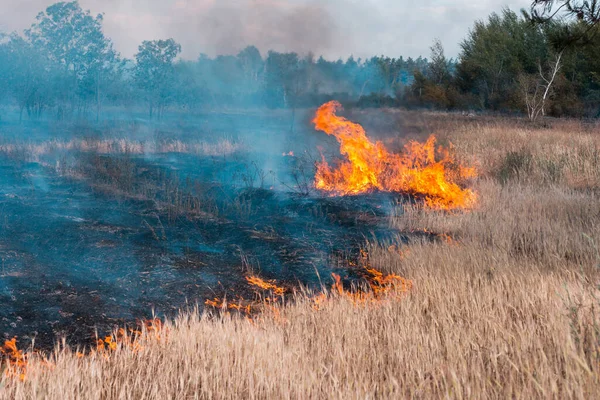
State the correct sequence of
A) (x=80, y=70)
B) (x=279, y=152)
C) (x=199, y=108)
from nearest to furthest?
(x=279, y=152)
(x=80, y=70)
(x=199, y=108)

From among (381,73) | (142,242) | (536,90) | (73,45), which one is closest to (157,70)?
(73,45)

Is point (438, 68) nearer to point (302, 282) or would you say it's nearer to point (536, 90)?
point (536, 90)

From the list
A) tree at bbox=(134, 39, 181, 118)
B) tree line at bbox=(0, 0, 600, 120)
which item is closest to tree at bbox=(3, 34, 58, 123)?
tree line at bbox=(0, 0, 600, 120)

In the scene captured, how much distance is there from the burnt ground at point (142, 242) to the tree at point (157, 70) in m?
28.0

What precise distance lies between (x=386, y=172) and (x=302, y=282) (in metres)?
5.64

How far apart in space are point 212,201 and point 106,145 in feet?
30.6

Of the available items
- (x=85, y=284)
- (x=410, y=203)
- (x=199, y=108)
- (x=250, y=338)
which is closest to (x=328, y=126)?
(x=410, y=203)

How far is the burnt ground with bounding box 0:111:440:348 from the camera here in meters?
5.48

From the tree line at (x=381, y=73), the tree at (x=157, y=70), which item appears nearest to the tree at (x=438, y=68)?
the tree line at (x=381, y=73)

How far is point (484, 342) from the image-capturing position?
370 centimetres

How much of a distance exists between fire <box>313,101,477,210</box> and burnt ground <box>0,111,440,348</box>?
0.64 meters

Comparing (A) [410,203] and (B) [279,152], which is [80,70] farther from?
(A) [410,203]

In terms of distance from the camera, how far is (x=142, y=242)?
775 centimetres

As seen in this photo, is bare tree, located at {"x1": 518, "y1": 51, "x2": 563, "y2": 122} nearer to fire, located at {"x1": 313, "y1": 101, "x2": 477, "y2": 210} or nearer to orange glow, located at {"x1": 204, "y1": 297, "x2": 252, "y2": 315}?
fire, located at {"x1": 313, "y1": 101, "x2": 477, "y2": 210}
